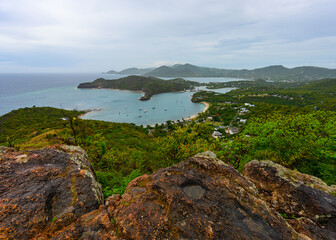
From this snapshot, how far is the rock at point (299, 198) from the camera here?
719 cm

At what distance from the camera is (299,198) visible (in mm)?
8422

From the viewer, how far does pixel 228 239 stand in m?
5.62

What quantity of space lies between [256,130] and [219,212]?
18.0 metres

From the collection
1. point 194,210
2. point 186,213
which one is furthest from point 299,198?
point 186,213

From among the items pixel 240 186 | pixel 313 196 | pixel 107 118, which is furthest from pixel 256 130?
pixel 107 118

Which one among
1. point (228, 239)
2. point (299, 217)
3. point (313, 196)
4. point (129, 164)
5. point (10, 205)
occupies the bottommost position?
point (129, 164)

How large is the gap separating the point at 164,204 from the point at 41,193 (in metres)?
5.98

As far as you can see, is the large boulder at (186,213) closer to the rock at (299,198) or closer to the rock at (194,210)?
the rock at (194,210)

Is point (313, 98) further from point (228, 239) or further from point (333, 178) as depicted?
point (228, 239)

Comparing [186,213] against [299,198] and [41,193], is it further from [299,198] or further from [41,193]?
[299,198]

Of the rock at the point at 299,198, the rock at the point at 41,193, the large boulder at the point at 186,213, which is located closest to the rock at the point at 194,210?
the large boulder at the point at 186,213

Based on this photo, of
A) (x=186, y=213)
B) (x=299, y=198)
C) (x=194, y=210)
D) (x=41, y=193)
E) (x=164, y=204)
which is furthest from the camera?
(x=299, y=198)

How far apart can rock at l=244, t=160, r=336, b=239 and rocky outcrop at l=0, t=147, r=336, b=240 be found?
0.04 m

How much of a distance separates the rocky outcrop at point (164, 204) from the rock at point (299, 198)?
4 cm
